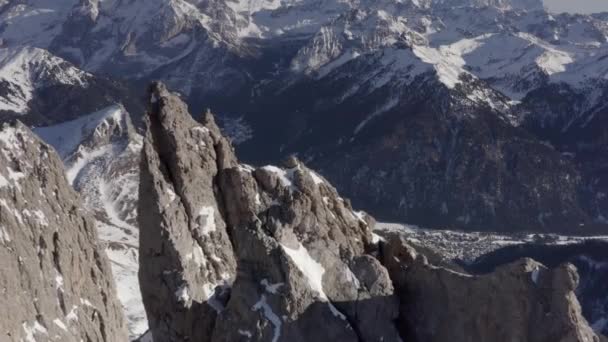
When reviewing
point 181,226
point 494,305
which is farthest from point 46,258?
point 494,305

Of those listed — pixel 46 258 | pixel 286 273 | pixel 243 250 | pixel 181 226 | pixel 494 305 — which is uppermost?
pixel 243 250

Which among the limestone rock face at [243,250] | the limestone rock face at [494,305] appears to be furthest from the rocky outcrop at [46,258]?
the limestone rock face at [494,305]

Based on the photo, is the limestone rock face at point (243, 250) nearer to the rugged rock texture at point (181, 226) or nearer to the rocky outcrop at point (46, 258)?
the rugged rock texture at point (181, 226)

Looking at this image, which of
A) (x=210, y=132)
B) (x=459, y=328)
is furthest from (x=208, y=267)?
(x=459, y=328)

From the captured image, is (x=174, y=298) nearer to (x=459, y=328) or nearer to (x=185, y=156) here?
(x=185, y=156)

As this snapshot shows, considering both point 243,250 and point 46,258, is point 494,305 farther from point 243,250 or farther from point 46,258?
point 46,258
